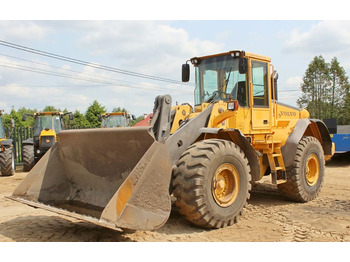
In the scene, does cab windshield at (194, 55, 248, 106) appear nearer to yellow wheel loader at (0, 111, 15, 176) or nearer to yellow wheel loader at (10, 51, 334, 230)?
yellow wheel loader at (10, 51, 334, 230)

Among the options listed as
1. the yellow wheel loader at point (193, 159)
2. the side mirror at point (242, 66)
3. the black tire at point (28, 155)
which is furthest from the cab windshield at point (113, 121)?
the side mirror at point (242, 66)

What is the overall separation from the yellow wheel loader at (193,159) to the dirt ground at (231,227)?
272 millimetres

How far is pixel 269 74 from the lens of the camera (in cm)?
705

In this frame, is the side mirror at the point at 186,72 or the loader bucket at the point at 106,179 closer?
the loader bucket at the point at 106,179

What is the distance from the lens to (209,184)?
16.1 feet

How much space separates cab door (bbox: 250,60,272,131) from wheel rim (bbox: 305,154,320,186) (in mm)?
1570

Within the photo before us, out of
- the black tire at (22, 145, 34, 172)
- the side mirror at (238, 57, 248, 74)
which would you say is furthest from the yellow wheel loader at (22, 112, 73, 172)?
the side mirror at (238, 57, 248, 74)

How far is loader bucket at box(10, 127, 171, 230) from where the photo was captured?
4105 mm

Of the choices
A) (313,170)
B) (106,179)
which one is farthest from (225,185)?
(313,170)

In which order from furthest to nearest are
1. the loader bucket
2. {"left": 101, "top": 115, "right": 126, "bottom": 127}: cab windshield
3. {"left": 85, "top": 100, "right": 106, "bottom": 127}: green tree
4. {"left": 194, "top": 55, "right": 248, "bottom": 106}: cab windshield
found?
1. {"left": 85, "top": 100, "right": 106, "bottom": 127}: green tree
2. {"left": 101, "top": 115, "right": 126, "bottom": 127}: cab windshield
3. {"left": 194, "top": 55, "right": 248, "bottom": 106}: cab windshield
4. the loader bucket

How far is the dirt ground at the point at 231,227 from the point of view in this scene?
474 cm

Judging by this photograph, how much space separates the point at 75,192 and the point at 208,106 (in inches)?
101

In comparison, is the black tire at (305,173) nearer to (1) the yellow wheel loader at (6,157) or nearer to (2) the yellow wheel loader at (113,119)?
(1) the yellow wheel loader at (6,157)

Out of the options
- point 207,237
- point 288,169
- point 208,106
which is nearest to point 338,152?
point 288,169
